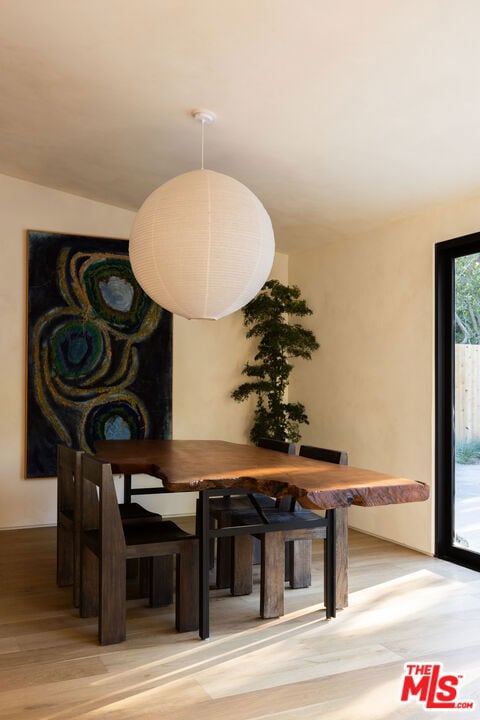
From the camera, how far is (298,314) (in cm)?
576

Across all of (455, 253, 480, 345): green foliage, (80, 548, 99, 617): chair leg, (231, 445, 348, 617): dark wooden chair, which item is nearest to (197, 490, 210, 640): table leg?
(231, 445, 348, 617): dark wooden chair

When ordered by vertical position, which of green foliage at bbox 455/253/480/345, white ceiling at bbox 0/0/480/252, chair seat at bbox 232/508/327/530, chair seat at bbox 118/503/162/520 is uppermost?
white ceiling at bbox 0/0/480/252

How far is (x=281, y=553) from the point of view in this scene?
3.24m

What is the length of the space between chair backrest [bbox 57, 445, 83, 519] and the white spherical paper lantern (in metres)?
0.97

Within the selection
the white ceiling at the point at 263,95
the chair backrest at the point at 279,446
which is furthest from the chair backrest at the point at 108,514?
the white ceiling at the point at 263,95

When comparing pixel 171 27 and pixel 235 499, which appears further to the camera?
pixel 235 499

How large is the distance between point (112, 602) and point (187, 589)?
34 cm

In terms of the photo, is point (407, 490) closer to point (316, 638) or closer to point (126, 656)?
point (316, 638)

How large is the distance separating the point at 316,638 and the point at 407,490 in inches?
32.1

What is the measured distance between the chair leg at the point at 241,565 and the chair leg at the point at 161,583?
35cm

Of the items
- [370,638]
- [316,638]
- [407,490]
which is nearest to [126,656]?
[316,638]

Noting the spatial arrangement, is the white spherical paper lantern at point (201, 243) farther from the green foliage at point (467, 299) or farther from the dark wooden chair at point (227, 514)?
the green foliage at point (467, 299)

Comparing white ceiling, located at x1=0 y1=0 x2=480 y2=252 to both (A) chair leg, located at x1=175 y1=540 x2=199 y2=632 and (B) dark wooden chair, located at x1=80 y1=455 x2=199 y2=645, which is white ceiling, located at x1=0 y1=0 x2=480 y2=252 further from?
(A) chair leg, located at x1=175 y1=540 x2=199 y2=632

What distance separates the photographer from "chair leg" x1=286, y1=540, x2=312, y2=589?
364 centimetres
